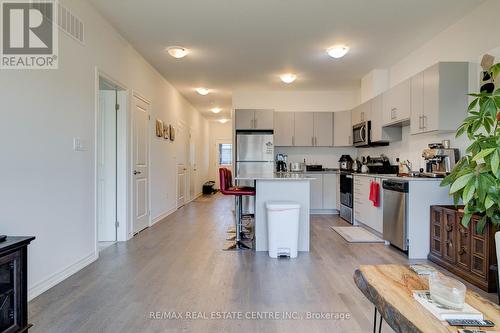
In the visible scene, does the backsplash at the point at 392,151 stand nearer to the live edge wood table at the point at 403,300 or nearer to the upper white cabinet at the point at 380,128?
the upper white cabinet at the point at 380,128

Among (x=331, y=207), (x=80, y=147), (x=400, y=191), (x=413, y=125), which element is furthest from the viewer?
(x=331, y=207)

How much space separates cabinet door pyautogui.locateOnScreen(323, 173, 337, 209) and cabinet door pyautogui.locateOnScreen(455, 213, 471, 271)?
343cm

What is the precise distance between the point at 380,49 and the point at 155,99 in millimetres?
3782

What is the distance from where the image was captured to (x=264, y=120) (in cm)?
680

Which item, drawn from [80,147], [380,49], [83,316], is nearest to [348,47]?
[380,49]

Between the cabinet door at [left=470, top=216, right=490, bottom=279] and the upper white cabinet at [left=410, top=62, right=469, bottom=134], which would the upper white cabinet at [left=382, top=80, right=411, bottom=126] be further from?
the cabinet door at [left=470, top=216, right=490, bottom=279]

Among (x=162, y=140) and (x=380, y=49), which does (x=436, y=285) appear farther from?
(x=162, y=140)

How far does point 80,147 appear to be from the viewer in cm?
312

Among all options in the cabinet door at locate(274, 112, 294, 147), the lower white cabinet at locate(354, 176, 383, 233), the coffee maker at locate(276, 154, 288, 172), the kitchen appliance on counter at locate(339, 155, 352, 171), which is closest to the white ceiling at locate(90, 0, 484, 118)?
the cabinet door at locate(274, 112, 294, 147)

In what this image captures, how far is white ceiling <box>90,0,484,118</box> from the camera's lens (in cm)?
332

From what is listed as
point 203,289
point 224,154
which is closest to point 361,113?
point 203,289

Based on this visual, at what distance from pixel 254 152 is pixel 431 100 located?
377 centimetres

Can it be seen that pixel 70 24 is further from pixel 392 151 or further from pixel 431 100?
pixel 392 151

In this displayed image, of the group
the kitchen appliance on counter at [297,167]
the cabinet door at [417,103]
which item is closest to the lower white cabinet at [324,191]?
the kitchen appliance on counter at [297,167]
